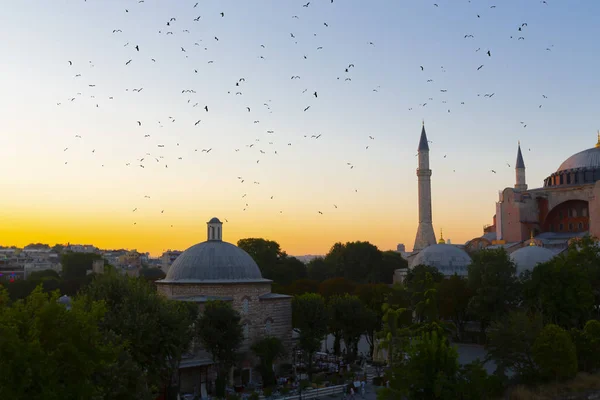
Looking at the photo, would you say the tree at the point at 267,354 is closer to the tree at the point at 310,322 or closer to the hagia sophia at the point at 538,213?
the tree at the point at 310,322

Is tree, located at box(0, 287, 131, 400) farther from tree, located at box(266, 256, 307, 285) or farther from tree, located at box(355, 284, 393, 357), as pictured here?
tree, located at box(266, 256, 307, 285)

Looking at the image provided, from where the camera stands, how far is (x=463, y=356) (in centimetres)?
3169

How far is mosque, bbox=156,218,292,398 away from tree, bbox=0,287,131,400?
1263cm

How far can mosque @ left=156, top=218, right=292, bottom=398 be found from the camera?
27.5 m

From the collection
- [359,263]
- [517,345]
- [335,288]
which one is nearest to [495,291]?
[517,345]

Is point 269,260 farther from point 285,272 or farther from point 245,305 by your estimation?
point 245,305

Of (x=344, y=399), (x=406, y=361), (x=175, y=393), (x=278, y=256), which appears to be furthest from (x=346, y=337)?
(x=278, y=256)

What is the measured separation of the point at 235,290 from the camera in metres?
27.7

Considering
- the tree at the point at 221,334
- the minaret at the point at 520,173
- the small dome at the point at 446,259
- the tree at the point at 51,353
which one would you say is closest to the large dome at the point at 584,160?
the minaret at the point at 520,173

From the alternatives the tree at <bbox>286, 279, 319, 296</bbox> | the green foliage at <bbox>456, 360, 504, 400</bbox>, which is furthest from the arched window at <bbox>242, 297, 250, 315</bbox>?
the tree at <bbox>286, 279, 319, 296</bbox>

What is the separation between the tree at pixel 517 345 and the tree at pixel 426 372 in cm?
635

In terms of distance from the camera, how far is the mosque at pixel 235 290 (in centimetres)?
2750

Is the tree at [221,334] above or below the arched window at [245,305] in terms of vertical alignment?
below

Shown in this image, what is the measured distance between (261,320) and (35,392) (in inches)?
643
